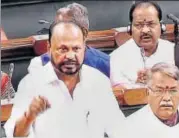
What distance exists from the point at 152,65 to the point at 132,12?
0.29 m

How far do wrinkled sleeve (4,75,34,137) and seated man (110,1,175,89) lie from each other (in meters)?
0.43

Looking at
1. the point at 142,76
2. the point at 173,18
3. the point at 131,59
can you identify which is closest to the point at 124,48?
the point at 131,59

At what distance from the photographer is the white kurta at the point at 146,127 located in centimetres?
284

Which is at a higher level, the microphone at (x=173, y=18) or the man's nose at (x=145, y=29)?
the microphone at (x=173, y=18)

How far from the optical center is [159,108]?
2.85 m

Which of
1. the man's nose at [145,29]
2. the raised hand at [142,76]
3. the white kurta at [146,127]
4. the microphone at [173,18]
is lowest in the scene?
the white kurta at [146,127]

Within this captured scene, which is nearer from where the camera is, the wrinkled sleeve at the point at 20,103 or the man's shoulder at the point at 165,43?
the wrinkled sleeve at the point at 20,103

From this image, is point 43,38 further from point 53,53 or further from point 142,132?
point 142,132

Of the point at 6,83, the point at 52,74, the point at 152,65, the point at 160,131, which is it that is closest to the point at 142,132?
the point at 160,131

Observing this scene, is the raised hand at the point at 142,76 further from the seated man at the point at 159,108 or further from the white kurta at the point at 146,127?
the white kurta at the point at 146,127

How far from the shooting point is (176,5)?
2.89m

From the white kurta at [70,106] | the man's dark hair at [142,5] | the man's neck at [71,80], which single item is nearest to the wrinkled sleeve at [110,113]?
the white kurta at [70,106]

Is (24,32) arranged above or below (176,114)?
above

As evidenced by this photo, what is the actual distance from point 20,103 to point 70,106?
0.25m
